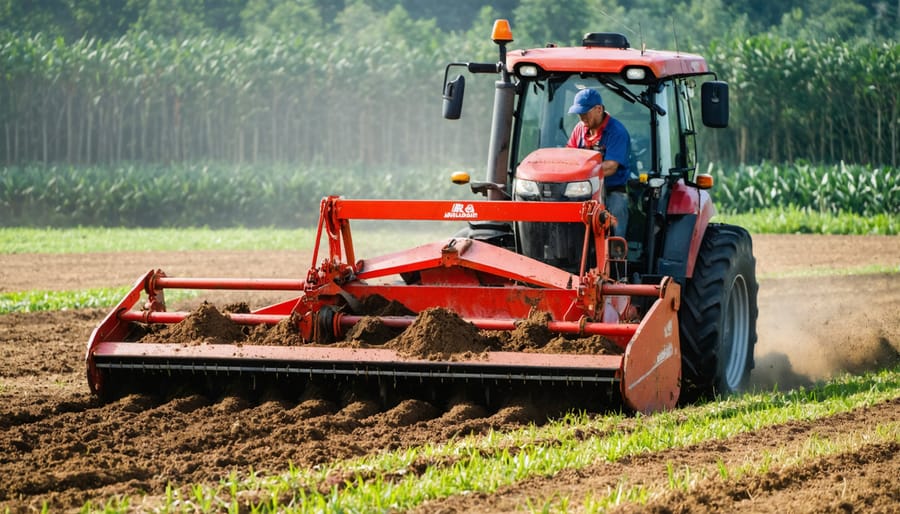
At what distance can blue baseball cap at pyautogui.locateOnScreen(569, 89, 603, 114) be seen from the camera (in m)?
8.25

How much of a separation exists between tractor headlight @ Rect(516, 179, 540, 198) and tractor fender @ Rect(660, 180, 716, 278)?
3.48 ft

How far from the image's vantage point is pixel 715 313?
8336mm

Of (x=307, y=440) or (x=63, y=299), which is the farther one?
(x=63, y=299)

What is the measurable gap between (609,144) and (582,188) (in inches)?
17.9

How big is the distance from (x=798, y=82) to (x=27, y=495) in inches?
1007

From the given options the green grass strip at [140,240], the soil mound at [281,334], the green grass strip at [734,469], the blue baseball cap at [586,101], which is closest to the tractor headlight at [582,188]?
the blue baseball cap at [586,101]

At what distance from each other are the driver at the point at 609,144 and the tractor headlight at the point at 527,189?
1.56ft

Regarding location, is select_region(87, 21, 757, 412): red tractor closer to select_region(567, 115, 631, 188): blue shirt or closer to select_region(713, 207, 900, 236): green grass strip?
select_region(567, 115, 631, 188): blue shirt

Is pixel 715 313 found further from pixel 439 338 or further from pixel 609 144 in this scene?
pixel 439 338

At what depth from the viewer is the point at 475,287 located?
806cm

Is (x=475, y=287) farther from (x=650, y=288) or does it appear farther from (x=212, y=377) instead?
(x=212, y=377)

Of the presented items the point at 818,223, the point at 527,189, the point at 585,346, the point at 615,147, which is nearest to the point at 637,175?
the point at 615,147

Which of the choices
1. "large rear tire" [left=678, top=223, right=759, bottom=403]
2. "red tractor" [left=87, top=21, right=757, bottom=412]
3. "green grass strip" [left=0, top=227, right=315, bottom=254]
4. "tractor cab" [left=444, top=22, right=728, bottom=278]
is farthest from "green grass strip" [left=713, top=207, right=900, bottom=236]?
"tractor cab" [left=444, top=22, right=728, bottom=278]

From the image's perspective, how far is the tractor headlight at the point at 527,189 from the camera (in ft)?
27.2
